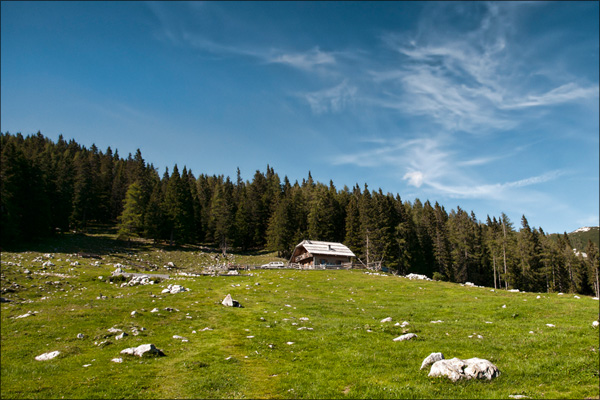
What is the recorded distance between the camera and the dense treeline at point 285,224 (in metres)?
79.9

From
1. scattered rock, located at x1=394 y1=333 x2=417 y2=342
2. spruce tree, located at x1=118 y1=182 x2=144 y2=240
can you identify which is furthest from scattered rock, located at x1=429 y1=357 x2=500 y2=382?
spruce tree, located at x1=118 y1=182 x2=144 y2=240

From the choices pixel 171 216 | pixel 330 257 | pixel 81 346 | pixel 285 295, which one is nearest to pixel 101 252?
pixel 171 216

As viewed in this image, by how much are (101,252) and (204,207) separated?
5332cm

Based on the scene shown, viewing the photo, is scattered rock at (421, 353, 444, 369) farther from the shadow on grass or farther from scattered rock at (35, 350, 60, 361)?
the shadow on grass

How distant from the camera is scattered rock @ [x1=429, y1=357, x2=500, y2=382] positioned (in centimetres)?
1038

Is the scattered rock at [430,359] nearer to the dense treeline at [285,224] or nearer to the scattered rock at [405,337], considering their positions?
the scattered rock at [405,337]

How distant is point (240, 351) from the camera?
15547 mm

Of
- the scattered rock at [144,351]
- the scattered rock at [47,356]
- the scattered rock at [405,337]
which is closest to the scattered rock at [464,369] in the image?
the scattered rock at [405,337]

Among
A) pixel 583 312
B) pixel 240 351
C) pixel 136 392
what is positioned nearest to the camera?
pixel 136 392

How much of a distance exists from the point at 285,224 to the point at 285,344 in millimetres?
74484

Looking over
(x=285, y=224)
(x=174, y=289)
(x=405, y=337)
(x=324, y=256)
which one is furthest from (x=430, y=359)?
(x=285, y=224)

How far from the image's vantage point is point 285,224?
90.7m

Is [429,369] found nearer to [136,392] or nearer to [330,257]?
[136,392]

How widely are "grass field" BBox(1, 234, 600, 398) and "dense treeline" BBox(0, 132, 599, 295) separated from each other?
162 ft
